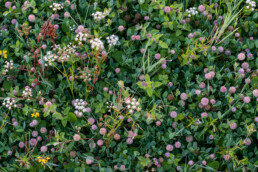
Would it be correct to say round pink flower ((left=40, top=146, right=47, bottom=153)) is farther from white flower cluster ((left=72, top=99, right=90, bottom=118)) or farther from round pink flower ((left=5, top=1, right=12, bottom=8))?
round pink flower ((left=5, top=1, right=12, bottom=8))

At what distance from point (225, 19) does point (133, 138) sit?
62.5 inches

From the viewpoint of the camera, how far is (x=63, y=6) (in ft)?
10.6

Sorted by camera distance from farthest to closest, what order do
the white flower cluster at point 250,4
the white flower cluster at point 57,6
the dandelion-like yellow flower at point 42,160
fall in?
the white flower cluster at point 250,4 < the white flower cluster at point 57,6 < the dandelion-like yellow flower at point 42,160

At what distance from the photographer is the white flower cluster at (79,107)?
2524 millimetres

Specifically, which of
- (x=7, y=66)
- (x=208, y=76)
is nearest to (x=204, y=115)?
(x=208, y=76)

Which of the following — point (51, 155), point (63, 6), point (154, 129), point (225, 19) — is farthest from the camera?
point (63, 6)

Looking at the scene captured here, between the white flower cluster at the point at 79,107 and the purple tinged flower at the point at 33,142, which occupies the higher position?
the white flower cluster at the point at 79,107

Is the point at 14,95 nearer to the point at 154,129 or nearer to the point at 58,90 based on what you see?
the point at 58,90

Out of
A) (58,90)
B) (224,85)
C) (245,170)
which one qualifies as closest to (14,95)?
(58,90)

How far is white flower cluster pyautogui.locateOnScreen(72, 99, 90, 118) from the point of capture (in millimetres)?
2524

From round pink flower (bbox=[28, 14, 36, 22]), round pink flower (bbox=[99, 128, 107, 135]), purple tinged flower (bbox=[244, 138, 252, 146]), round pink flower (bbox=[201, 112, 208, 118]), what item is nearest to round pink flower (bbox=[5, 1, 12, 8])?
round pink flower (bbox=[28, 14, 36, 22])

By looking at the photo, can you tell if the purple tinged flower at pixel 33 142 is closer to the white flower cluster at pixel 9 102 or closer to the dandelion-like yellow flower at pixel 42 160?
the dandelion-like yellow flower at pixel 42 160

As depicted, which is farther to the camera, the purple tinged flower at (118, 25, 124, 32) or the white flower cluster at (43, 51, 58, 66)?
the purple tinged flower at (118, 25, 124, 32)

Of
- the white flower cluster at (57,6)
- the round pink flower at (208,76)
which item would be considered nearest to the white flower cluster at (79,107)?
the white flower cluster at (57,6)
